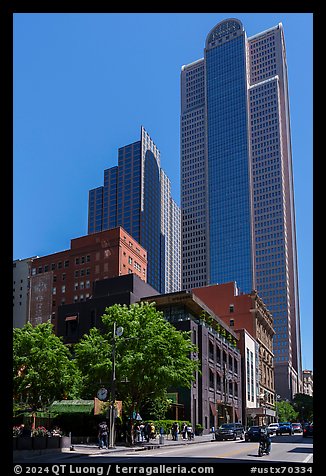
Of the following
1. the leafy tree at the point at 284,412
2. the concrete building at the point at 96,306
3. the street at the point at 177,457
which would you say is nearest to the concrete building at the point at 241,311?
the leafy tree at the point at 284,412

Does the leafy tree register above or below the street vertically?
below

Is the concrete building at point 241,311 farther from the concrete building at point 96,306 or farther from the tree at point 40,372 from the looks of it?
the tree at point 40,372

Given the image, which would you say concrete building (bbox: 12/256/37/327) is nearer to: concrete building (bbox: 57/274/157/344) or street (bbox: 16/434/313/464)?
concrete building (bbox: 57/274/157/344)

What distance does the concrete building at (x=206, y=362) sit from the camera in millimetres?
69875

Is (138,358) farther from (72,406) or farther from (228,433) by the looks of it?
(228,433)

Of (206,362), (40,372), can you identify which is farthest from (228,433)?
(206,362)

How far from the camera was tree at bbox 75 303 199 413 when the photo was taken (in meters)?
43.8

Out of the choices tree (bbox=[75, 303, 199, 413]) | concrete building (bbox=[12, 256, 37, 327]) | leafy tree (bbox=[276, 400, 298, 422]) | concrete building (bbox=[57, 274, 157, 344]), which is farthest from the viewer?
leafy tree (bbox=[276, 400, 298, 422])

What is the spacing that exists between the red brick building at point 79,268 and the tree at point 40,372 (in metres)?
60.9

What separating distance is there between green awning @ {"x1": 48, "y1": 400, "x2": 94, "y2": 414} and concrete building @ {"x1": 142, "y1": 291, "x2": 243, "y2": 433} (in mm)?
18762

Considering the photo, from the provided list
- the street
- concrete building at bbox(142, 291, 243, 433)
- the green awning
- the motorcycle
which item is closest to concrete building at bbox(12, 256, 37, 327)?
concrete building at bbox(142, 291, 243, 433)
